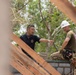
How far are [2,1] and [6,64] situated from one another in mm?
116

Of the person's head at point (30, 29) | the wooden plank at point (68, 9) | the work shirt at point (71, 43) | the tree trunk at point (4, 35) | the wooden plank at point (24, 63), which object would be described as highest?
the tree trunk at point (4, 35)

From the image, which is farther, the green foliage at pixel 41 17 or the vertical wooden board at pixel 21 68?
the green foliage at pixel 41 17

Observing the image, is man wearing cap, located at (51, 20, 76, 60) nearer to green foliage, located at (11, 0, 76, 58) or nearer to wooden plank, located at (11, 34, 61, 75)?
wooden plank, located at (11, 34, 61, 75)

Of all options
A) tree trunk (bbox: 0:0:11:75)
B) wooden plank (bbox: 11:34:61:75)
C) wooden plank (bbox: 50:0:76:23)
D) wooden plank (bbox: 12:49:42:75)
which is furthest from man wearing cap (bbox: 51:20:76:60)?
tree trunk (bbox: 0:0:11:75)

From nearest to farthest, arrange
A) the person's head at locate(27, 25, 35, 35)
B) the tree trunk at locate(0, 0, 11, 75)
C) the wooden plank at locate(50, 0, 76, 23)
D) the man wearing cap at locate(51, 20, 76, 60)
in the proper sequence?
the tree trunk at locate(0, 0, 11, 75)
the wooden plank at locate(50, 0, 76, 23)
the person's head at locate(27, 25, 35, 35)
the man wearing cap at locate(51, 20, 76, 60)

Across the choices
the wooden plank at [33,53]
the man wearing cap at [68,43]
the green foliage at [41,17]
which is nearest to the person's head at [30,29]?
the man wearing cap at [68,43]

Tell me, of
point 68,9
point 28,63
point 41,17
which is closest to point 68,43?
point 28,63

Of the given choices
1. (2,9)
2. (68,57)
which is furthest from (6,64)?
(68,57)

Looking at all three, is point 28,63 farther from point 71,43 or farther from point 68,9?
point 68,9

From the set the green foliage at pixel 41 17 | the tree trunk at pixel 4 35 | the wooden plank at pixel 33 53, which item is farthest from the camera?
the green foliage at pixel 41 17

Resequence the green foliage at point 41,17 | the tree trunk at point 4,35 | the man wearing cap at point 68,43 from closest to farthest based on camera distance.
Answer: the tree trunk at point 4,35 < the man wearing cap at point 68,43 < the green foliage at point 41,17

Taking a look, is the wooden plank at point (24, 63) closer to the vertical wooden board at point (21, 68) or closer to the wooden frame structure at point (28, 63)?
the wooden frame structure at point (28, 63)

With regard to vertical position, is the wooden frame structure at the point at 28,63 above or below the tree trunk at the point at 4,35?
below

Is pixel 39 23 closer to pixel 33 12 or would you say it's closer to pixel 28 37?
pixel 33 12
